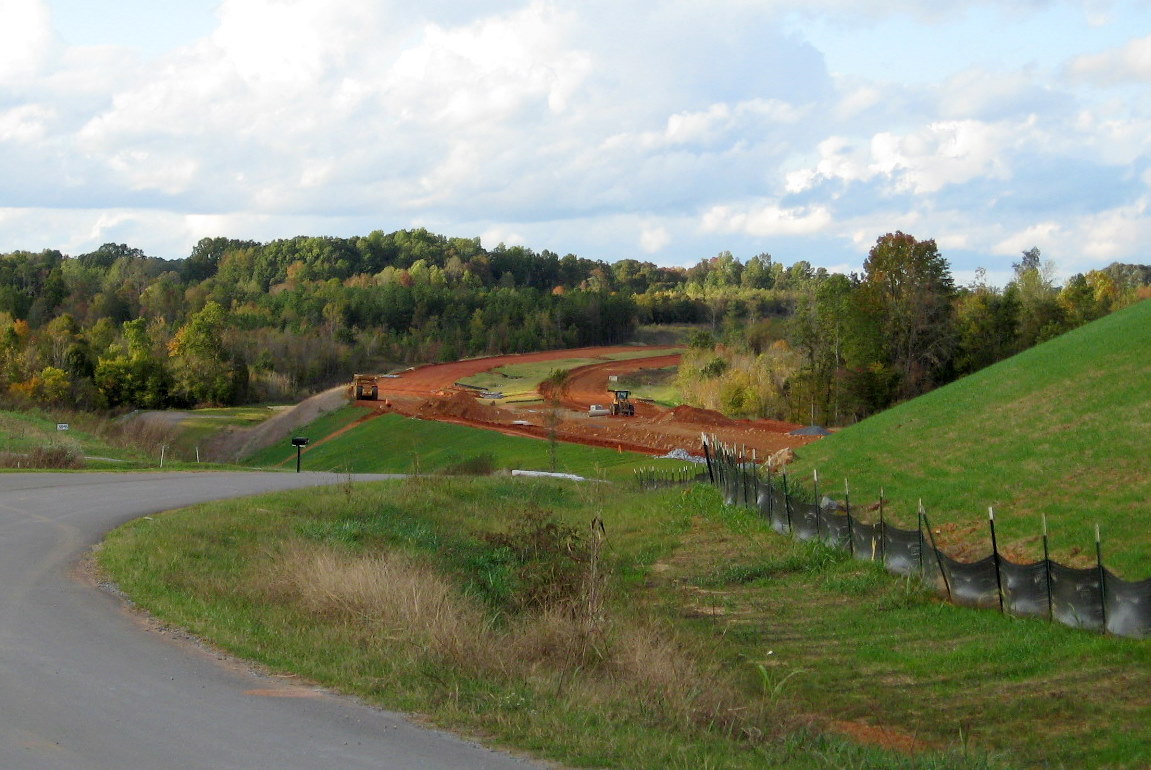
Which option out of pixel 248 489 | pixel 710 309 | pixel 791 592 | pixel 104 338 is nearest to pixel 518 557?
pixel 791 592

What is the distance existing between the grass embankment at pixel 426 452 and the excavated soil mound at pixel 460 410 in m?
3.29

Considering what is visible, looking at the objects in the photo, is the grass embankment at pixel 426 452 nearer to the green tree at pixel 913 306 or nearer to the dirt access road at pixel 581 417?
the dirt access road at pixel 581 417

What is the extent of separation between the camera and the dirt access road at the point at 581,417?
2212 inches

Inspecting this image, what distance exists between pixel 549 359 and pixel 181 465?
7927 centimetres

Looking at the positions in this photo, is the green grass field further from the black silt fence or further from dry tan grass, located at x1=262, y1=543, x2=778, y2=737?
dry tan grass, located at x1=262, y1=543, x2=778, y2=737

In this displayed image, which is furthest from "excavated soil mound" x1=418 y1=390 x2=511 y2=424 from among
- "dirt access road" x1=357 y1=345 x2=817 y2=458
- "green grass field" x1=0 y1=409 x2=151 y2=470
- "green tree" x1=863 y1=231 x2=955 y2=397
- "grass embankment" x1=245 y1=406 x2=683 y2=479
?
"green tree" x1=863 y1=231 x2=955 y2=397

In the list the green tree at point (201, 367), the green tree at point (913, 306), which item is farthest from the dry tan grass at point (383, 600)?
the green tree at point (201, 367)

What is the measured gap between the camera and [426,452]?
186 ft

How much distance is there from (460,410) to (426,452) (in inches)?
504

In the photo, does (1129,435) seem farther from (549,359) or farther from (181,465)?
(549,359)

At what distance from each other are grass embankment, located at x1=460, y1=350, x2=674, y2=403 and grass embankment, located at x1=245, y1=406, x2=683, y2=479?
62.4 feet

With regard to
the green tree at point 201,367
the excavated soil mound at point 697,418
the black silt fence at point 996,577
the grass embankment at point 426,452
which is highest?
the green tree at point 201,367

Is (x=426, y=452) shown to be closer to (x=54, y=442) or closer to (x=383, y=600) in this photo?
(x=54, y=442)

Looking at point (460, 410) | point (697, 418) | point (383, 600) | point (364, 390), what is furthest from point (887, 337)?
point (383, 600)
